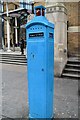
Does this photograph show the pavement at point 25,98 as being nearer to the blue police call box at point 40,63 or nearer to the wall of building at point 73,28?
the blue police call box at point 40,63

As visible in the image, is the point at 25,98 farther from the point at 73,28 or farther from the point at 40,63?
the point at 73,28

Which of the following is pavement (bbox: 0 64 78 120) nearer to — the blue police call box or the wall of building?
the blue police call box

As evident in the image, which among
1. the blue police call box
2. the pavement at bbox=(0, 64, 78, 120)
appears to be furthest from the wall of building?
the blue police call box

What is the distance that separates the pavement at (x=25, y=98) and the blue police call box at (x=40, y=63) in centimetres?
67

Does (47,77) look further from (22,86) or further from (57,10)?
(57,10)

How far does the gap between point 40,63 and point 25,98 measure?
224 cm

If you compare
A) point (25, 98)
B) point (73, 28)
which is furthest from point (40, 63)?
Answer: point (73, 28)

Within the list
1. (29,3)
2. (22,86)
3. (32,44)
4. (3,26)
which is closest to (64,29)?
(22,86)

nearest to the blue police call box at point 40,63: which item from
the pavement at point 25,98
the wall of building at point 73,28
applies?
the pavement at point 25,98

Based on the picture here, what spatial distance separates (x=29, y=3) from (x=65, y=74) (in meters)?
18.8

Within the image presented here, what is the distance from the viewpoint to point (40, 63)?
3.74m

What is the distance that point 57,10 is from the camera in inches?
335

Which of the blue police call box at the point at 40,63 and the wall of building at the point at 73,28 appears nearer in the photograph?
the blue police call box at the point at 40,63

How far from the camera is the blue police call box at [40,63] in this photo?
3688mm
